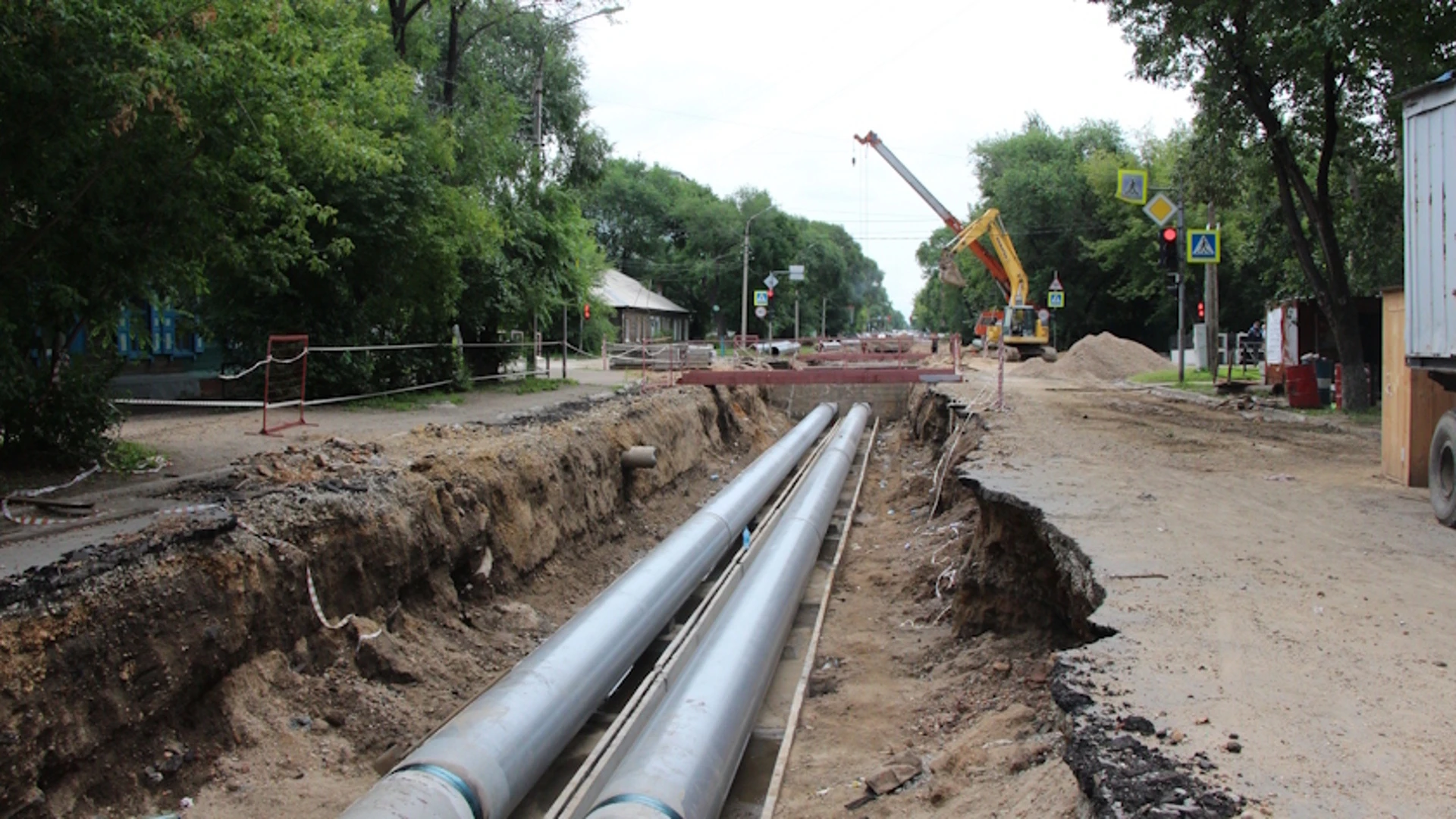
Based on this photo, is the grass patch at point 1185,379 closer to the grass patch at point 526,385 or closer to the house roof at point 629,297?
the grass patch at point 526,385

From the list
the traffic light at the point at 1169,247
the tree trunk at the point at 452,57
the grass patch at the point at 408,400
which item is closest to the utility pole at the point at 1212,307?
the traffic light at the point at 1169,247

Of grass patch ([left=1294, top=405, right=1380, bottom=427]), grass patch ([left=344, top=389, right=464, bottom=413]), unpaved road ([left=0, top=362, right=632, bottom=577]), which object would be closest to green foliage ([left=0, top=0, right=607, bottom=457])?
grass patch ([left=344, top=389, right=464, bottom=413])

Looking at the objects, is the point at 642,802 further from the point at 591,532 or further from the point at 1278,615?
the point at 591,532

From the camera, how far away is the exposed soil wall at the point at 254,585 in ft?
16.4

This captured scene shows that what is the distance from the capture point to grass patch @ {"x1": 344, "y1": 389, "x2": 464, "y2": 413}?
1555 centimetres

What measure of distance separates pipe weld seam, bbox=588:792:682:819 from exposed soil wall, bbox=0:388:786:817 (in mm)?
2494

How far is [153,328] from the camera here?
1852 centimetres

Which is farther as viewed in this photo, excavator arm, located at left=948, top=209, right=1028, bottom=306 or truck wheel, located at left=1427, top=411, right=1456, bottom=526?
excavator arm, located at left=948, top=209, right=1028, bottom=306

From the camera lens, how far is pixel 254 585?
6.41m

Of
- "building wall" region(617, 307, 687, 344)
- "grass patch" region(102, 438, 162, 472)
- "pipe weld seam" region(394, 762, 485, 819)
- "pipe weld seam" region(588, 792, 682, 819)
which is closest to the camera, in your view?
"pipe weld seam" region(588, 792, 682, 819)

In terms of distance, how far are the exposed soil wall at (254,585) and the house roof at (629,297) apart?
39469 millimetres


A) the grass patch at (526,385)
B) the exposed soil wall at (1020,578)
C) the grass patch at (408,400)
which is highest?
the grass patch at (526,385)

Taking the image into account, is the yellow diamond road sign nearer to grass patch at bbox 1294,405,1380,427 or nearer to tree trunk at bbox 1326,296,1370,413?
tree trunk at bbox 1326,296,1370,413

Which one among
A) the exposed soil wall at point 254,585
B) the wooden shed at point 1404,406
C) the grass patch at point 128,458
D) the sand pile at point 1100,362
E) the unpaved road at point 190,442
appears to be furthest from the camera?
the sand pile at point 1100,362
